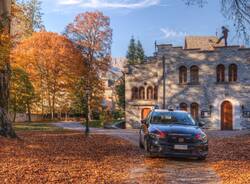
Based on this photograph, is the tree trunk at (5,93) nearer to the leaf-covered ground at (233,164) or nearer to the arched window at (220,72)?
the leaf-covered ground at (233,164)

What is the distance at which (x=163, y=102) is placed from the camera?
42094mm

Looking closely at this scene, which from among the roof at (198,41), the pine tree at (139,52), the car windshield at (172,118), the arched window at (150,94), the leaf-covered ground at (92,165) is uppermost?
the pine tree at (139,52)

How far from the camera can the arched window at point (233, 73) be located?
4056 centimetres

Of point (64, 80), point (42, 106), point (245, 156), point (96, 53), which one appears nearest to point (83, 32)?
point (96, 53)

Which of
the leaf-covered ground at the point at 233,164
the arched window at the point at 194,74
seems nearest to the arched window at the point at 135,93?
the arched window at the point at 194,74

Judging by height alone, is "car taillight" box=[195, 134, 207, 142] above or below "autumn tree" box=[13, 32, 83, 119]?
below

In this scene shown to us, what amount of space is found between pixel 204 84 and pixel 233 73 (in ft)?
9.57

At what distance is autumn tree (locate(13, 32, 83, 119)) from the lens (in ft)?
172

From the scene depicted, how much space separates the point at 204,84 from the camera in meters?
41.3

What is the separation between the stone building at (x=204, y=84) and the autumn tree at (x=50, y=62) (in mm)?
12751

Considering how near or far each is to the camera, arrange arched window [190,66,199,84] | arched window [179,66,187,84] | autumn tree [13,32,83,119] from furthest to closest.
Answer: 1. autumn tree [13,32,83,119]
2. arched window [179,66,187,84]
3. arched window [190,66,199,84]

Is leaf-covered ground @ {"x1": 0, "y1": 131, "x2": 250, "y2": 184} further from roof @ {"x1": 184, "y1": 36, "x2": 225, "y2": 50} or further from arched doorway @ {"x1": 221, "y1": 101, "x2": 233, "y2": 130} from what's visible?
roof @ {"x1": 184, "y1": 36, "x2": 225, "y2": 50}

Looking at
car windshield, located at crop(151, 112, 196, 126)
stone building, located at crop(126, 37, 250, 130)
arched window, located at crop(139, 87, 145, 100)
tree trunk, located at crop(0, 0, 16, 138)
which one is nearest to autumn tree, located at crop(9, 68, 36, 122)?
stone building, located at crop(126, 37, 250, 130)

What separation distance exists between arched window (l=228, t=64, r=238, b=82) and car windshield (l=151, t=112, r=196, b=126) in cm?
2614
